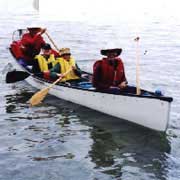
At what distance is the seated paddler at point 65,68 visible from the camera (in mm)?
13695

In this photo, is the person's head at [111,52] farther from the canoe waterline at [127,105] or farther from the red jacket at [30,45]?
the red jacket at [30,45]

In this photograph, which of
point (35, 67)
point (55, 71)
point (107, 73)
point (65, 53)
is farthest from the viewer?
point (35, 67)

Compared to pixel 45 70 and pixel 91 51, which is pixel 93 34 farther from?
pixel 45 70

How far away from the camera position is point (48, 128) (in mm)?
11617

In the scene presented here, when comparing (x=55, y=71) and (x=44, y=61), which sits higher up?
(x=44, y=61)

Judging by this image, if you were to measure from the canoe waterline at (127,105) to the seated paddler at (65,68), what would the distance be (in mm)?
367

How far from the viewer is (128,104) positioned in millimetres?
11086

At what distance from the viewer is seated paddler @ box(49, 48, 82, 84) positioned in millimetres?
13695

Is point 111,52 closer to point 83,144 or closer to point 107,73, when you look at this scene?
point 107,73

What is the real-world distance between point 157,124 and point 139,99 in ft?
2.16

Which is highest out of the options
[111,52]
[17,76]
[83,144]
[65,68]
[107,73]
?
[111,52]

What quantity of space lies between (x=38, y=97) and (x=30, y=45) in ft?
12.4

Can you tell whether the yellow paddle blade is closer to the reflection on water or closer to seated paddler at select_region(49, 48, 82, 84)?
the reflection on water

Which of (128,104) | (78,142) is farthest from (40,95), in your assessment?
(128,104)
